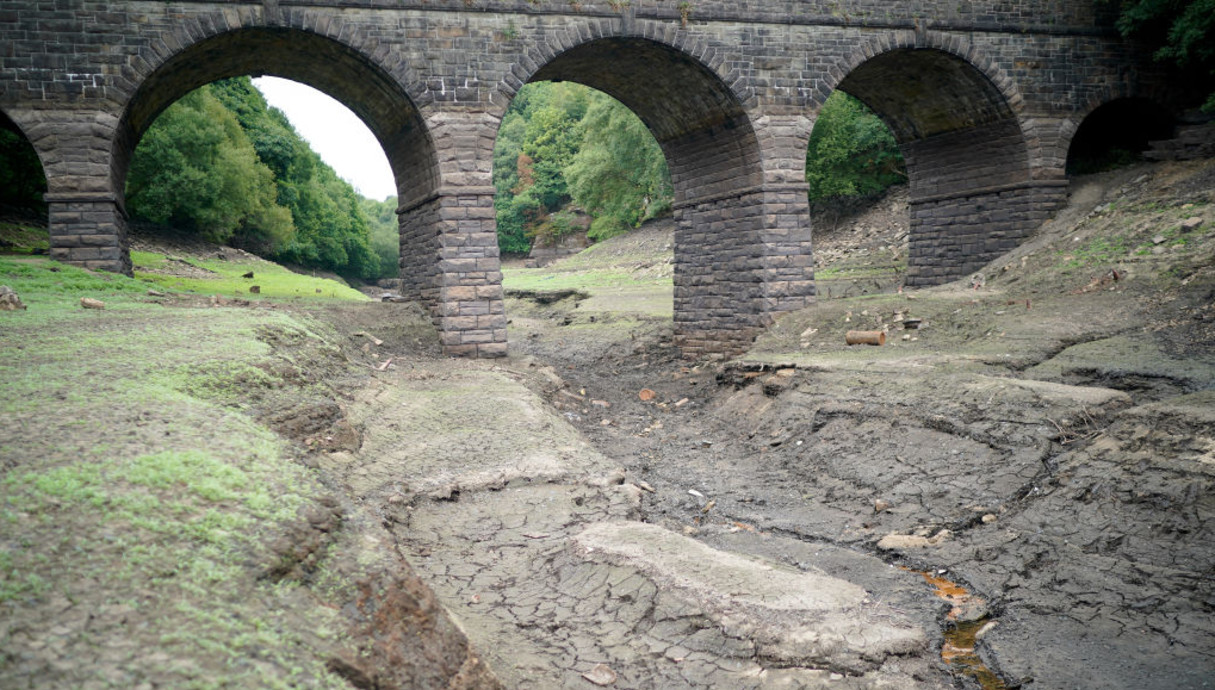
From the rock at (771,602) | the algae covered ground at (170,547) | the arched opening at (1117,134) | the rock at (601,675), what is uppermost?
the arched opening at (1117,134)

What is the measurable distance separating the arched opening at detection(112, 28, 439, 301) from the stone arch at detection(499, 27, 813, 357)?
1.76 m

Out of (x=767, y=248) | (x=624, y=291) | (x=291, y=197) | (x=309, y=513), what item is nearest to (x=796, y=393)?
(x=767, y=248)

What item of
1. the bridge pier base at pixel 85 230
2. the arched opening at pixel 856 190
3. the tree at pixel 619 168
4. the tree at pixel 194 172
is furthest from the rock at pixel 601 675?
the tree at pixel 619 168

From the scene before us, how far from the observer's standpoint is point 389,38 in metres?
11.4

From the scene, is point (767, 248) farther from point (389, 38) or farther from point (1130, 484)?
point (1130, 484)

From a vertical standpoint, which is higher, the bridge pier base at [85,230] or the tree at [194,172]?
the tree at [194,172]

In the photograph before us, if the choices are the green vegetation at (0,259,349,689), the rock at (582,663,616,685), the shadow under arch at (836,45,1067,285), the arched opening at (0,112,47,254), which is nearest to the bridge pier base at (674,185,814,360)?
the shadow under arch at (836,45,1067,285)

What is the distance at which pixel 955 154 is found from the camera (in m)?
15.1

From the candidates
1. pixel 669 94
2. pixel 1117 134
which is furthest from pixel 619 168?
pixel 1117 134

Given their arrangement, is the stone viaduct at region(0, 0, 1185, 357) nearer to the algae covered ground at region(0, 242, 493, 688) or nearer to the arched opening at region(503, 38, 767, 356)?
the arched opening at region(503, 38, 767, 356)

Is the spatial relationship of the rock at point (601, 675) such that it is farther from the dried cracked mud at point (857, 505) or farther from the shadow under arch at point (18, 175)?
the shadow under arch at point (18, 175)

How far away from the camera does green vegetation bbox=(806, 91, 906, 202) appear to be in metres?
23.3

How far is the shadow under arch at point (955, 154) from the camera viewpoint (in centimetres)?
1384

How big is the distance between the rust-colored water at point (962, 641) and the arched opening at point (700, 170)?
8150 millimetres
